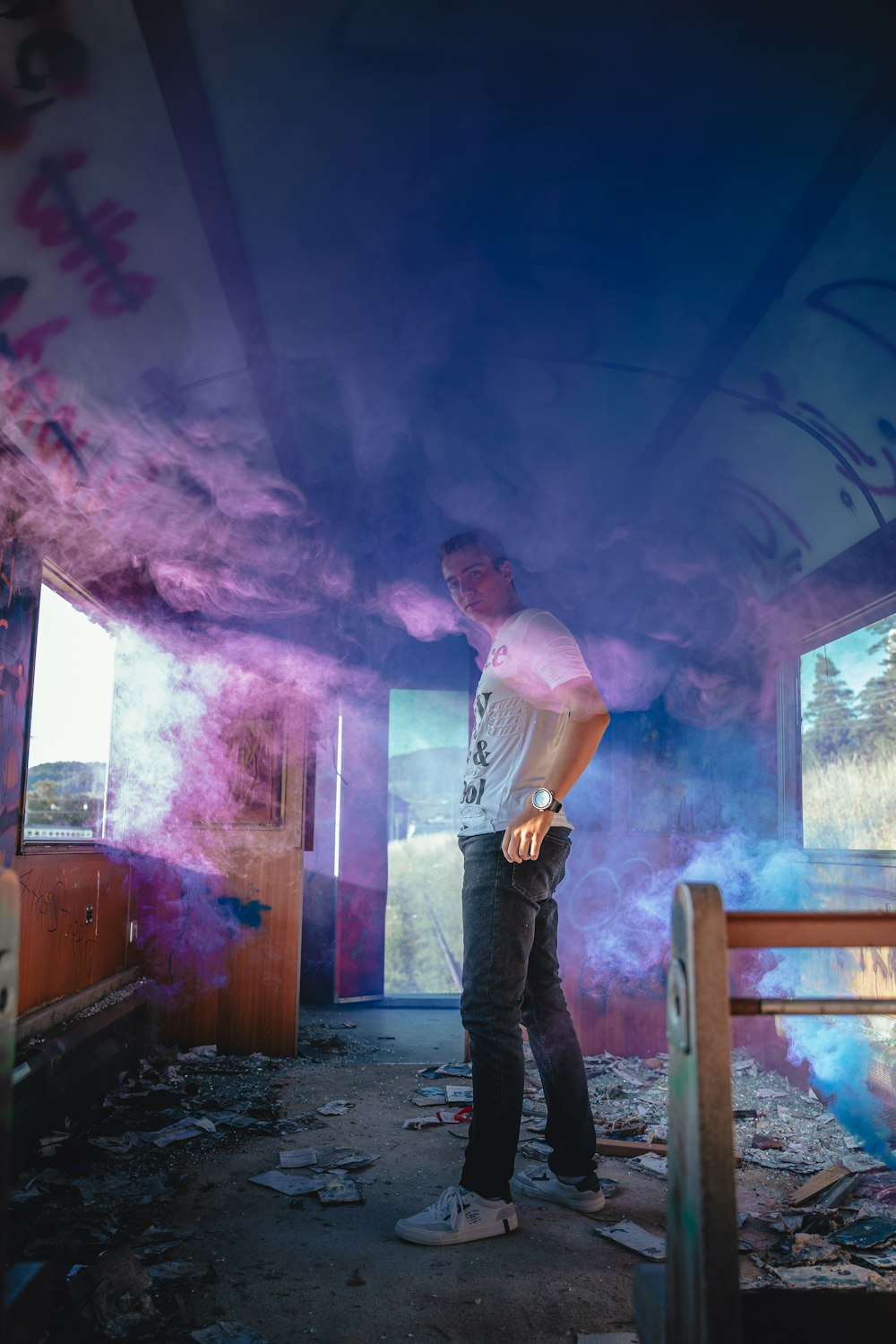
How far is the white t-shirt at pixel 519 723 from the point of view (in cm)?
292

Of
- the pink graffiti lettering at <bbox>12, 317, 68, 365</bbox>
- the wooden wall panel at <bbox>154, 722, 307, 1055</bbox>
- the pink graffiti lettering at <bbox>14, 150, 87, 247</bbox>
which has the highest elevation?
the pink graffiti lettering at <bbox>14, 150, 87, 247</bbox>

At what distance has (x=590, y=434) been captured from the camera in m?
5.32

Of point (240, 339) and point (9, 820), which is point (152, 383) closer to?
point (240, 339)

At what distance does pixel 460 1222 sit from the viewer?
2.74m

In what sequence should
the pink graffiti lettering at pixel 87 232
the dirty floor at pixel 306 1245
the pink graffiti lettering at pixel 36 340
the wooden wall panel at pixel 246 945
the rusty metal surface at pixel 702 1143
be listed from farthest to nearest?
the wooden wall panel at pixel 246 945 → the pink graffiti lettering at pixel 36 340 → the pink graffiti lettering at pixel 87 232 → the dirty floor at pixel 306 1245 → the rusty metal surface at pixel 702 1143

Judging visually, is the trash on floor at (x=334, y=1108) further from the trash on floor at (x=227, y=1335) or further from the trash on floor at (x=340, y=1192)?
the trash on floor at (x=227, y=1335)

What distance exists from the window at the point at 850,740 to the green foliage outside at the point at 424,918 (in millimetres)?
5328

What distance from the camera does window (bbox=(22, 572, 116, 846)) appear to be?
4074 millimetres

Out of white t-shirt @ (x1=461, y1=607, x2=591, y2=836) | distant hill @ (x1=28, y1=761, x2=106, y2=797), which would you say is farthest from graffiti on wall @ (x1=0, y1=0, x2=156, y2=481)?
white t-shirt @ (x1=461, y1=607, x2=591, y2=836)

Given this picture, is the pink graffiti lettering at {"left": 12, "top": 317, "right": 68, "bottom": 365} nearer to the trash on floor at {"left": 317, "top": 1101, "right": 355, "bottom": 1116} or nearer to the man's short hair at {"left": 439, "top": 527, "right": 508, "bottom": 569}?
the man's short hair at {"left": 439, "top": 527, "right": 508, "bottom": 569}

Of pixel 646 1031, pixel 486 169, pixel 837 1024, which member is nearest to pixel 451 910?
pixel 646 1031

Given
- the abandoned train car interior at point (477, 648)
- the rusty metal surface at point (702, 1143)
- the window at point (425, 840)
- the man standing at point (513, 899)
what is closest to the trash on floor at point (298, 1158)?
the abandoned train car interior at point (477, 648)

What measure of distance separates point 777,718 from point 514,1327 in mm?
4000

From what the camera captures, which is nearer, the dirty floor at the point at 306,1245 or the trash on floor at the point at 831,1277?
the dirty floor at the point at 306,1245
